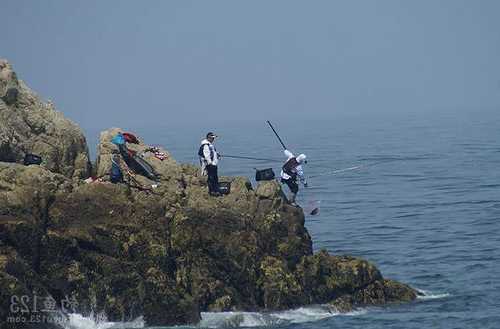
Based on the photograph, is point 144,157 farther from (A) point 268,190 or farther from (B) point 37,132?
(A) point 268,190

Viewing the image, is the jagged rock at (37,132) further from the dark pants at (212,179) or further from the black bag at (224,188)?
the black bag at (224,188)

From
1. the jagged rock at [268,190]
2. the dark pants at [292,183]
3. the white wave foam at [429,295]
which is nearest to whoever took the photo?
the jagged rock at [268,190]

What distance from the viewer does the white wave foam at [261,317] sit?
30891mm

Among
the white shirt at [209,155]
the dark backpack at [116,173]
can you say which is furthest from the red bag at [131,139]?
the dark backpack at [116,173]

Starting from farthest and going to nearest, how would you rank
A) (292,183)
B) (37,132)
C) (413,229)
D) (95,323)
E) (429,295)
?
(413,229)
(292,183)
(429,295)
(37,132)
(95,323)

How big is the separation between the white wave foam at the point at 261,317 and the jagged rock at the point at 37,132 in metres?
6.45

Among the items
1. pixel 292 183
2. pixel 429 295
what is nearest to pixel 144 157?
pixel 292 183

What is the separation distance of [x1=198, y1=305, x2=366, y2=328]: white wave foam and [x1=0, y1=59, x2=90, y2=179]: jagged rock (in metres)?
6.45

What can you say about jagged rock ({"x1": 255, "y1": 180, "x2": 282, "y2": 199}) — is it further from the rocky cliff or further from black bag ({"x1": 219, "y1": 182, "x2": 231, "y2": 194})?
black bag ({"x1": 219, "y1": 182, "x2": 231, "y2": 194})

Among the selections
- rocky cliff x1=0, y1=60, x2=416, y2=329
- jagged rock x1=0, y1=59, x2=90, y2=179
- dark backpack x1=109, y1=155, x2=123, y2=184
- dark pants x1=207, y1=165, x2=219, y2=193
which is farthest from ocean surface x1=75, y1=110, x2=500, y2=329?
jagged rock x1=0, y1=59, x2=90, y2=179

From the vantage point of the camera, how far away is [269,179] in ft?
116

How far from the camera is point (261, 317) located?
31672 mm

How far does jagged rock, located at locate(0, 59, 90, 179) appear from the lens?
3334cm

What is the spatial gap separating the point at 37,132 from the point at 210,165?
559 cm
